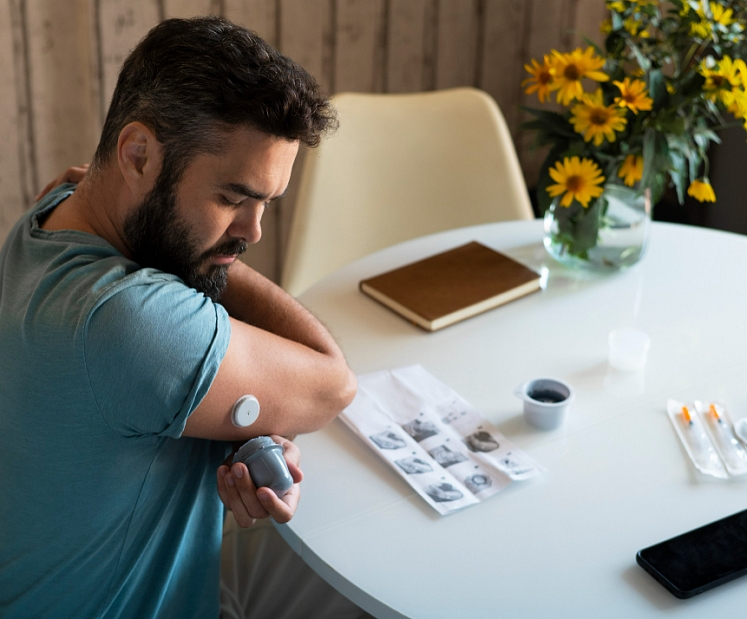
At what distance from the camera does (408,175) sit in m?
2.19

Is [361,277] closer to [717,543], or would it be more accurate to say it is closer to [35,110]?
[717,543]

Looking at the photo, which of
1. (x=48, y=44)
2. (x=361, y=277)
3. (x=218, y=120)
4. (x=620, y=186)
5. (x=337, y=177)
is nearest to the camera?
(x=218, y=120)

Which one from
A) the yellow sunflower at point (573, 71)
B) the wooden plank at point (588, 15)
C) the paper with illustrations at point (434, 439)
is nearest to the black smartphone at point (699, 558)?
the paper with illustrations at point (434, 439)

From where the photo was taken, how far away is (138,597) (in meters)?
1.14

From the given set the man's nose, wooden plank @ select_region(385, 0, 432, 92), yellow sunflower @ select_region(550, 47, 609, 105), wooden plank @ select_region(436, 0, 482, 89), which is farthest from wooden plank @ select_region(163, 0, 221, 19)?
the man's nose

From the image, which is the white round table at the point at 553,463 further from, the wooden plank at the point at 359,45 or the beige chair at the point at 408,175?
the wooden plank at the point at 359,45

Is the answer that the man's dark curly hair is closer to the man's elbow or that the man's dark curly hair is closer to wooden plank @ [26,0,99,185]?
the man's elbow

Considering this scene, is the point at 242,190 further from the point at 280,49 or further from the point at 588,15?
the point at 588,15

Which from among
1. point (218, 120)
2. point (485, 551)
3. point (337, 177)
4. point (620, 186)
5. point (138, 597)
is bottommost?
point (138, 597)

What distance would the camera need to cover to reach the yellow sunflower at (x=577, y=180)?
1509 millimetres

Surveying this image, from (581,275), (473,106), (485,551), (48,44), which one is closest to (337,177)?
(473,106)

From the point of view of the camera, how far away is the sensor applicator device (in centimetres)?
105

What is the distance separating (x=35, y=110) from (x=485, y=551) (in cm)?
185

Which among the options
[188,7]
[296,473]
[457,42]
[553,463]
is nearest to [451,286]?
[553,463]
